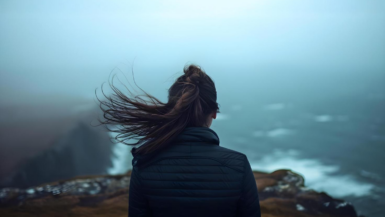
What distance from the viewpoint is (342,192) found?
4906 mm

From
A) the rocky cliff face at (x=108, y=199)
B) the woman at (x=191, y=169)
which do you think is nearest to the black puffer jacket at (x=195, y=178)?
the woman at (x=191, y=169)

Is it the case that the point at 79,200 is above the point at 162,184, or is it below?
above

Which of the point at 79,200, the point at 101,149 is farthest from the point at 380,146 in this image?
the point at 79,200

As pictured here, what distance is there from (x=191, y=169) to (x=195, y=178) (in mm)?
38

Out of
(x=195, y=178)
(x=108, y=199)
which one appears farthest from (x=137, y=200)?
(x=108, y=199)

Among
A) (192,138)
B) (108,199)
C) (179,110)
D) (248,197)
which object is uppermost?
(108,199)

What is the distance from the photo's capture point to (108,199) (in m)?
3.11

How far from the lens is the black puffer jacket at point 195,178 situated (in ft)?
3.58

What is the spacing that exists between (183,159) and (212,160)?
4.4 inches

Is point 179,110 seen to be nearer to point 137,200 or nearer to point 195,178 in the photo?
point 195,178

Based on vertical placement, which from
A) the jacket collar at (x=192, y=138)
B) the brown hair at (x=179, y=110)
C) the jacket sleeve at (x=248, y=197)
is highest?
the brown hair at (x=179, y=110)

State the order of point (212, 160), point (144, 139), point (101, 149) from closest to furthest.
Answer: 1. point (212, 160)
2. point (144, 139)
3. point (101, 149)

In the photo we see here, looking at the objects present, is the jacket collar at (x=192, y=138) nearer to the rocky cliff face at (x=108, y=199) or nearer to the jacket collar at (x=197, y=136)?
the jacket collar at (x=197, y=136)

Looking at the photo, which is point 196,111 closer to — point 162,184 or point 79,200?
point 162,184
